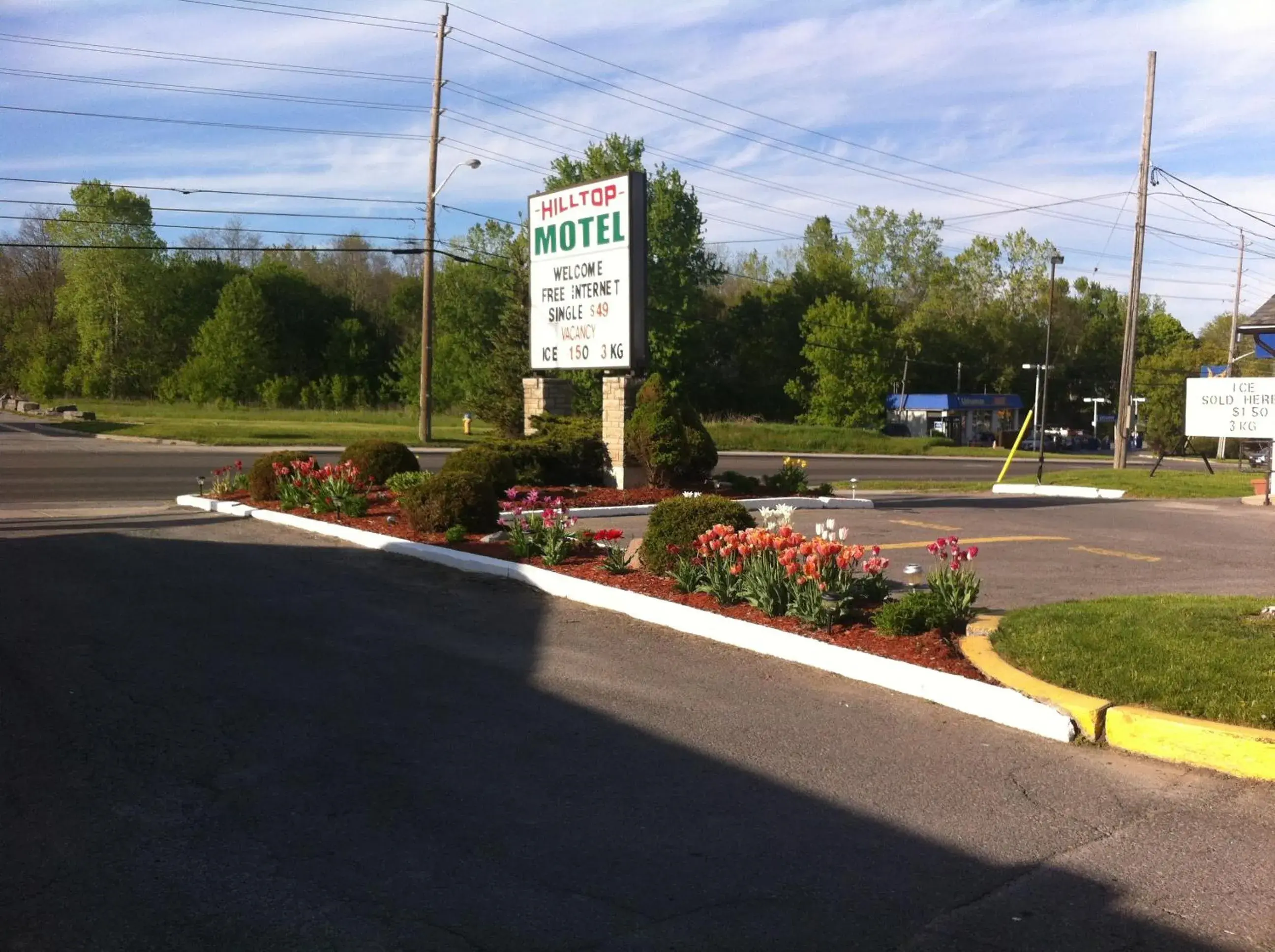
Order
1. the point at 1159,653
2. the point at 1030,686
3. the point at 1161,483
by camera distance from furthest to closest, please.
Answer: the point at 1161,483 < the point at 1159,653 < the point at 1030,686

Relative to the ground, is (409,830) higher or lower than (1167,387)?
lower

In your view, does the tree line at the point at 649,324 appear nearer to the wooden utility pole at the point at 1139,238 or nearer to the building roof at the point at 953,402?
the building roof at the point at 953,402

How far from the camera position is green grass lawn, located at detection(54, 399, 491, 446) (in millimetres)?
39781

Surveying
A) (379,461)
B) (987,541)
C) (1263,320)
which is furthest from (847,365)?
(987,541)

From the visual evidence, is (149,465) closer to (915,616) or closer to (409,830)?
(915,616)

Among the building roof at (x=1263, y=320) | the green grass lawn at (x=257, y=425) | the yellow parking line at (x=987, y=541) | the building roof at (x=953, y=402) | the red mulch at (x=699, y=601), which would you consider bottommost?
the green grass lawn at (x=257, y=425)

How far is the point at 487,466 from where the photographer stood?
14.1m

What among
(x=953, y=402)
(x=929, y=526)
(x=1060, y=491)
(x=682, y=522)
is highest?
(x=953, y=402)

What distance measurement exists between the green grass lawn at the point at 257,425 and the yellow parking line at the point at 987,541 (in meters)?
22.4

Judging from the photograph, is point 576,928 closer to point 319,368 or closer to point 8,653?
point 8,653

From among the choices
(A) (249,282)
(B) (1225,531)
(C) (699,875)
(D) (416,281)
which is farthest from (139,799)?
(D) (416,281)

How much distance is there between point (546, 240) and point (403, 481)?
5.24 m

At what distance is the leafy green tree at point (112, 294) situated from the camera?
7588 cm

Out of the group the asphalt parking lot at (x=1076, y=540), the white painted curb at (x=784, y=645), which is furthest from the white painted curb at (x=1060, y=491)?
the white painted curb at (x=784, y=645)
